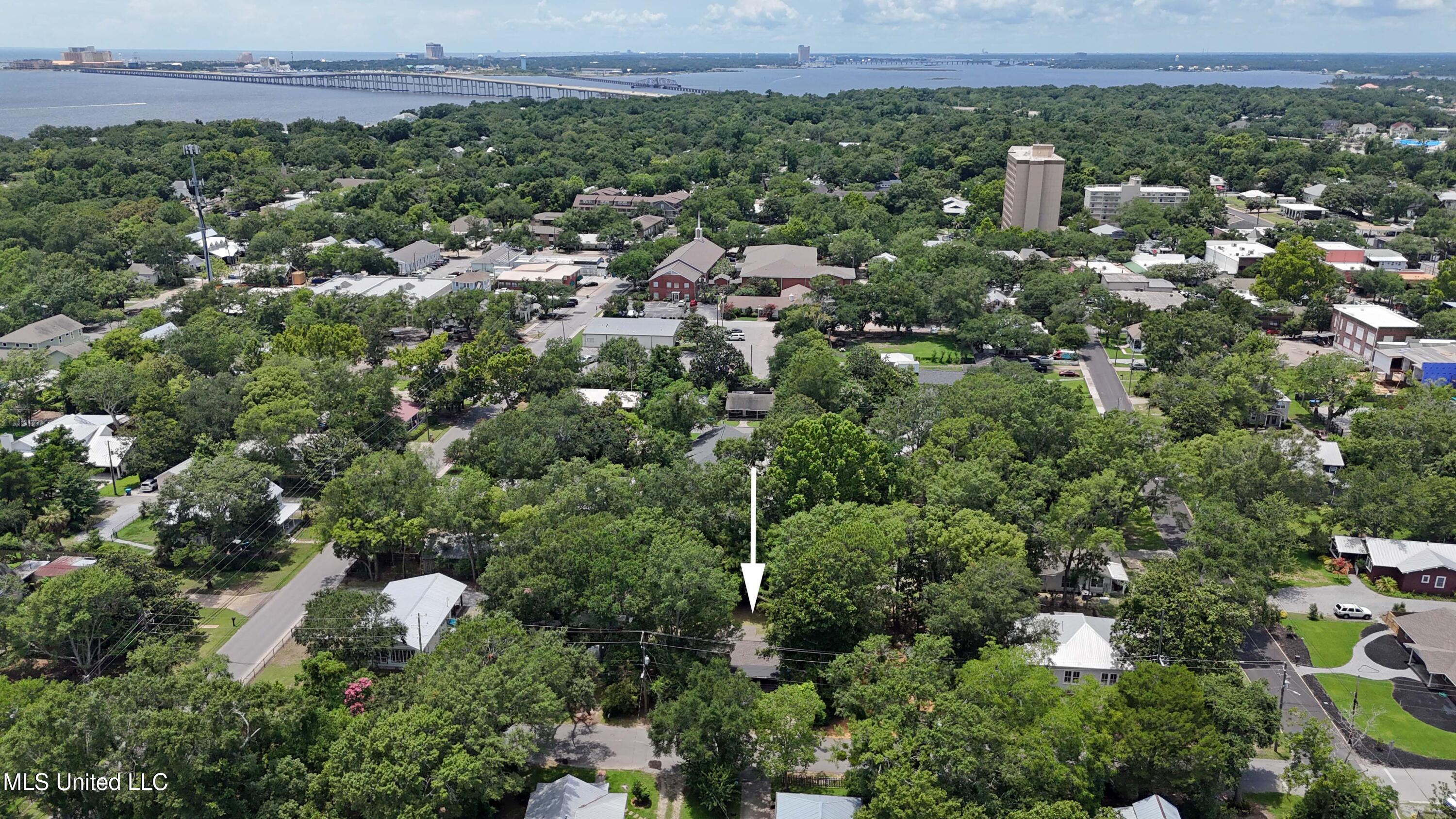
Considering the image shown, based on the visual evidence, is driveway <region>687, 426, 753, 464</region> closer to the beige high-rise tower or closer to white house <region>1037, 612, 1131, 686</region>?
white house <region>1037, 612, 1131, 686</region>

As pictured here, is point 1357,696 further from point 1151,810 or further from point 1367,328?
point 1367,328

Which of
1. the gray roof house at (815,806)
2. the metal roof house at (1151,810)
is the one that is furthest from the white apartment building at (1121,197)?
the gray roof house at (815,806)

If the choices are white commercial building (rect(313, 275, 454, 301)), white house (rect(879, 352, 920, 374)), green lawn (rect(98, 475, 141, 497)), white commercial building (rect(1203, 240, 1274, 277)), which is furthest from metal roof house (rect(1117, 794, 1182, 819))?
white commercial building (rect(1203, 240, 1274, 277))

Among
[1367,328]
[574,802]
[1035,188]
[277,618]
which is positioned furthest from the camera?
[1035,188]

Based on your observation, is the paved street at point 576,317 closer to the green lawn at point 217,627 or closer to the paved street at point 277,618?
the paved street at point 277,618

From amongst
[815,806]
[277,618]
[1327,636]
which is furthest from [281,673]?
[1327,636]

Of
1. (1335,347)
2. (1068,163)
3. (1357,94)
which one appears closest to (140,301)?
(1335,347)

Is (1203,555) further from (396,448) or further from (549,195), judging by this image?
(549,195)
